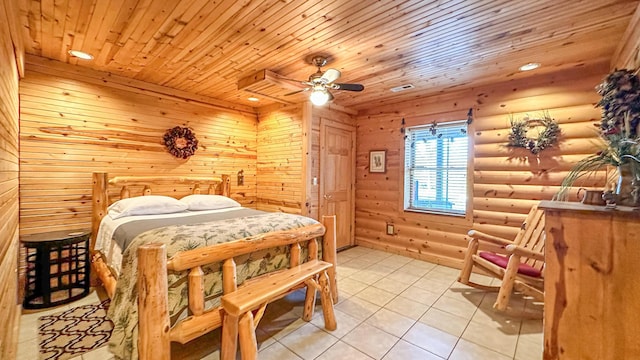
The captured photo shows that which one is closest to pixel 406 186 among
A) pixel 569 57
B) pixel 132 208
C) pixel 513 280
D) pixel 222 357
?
pixel 513 280

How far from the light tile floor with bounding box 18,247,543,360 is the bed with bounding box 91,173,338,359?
43 centimetres

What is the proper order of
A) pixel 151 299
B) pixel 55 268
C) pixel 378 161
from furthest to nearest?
pixel 378 161 → pixel 55 268 → pixel 151 299

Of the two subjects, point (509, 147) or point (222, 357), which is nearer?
point (222, 357)

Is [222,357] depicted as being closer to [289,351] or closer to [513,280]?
[289,351]

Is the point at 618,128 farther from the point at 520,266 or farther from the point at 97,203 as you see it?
the point at 97,203

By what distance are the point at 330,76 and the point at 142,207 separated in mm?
2491

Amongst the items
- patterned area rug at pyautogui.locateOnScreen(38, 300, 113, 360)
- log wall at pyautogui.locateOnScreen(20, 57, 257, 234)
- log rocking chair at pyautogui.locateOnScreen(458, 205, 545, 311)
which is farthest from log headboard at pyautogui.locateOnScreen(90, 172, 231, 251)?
log rocking chair at pyautogui.locateOnScreen(458, 205, 545, 311)

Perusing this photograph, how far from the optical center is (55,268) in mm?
2818

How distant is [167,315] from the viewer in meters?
1.58

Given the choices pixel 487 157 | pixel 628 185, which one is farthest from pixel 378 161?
pixel 628 185

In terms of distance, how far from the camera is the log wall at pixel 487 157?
296 cm

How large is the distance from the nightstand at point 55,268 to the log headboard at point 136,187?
12.7 inches

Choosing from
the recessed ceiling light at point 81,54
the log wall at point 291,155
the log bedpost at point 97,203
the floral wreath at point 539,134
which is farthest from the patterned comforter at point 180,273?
the floral wreath at point 539,134

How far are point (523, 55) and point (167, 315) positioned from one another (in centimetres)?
373
